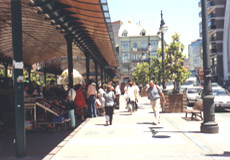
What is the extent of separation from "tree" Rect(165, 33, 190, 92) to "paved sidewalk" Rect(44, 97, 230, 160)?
35.1 ft

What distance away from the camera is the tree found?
21.7m

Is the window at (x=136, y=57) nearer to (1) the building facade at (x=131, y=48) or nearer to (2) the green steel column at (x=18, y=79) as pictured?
(1) the building facade at (x=131, y=48)

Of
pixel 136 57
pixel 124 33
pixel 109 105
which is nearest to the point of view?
pixel 109 105

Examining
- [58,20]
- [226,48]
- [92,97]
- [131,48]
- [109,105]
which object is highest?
[131,48]

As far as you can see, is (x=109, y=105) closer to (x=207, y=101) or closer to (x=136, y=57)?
(x=207, y=101)

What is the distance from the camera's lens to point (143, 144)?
26.9 feet

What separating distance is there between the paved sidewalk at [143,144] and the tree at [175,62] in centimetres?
1069

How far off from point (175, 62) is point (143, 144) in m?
14.6

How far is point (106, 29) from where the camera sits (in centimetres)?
1159

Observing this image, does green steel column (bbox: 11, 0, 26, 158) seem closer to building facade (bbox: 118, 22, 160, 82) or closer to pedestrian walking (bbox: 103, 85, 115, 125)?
pedestrian walking (bbox: 103, 85, 115, 125)

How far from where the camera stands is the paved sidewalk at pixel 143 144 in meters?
6.92

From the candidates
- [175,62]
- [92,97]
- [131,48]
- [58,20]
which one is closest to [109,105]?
[92,97]

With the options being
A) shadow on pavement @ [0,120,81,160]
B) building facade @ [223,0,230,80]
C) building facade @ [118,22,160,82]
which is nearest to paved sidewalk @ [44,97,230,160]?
shadow on pavement @ [0,120,81,160]

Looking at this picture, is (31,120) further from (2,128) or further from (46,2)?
(46,2)
